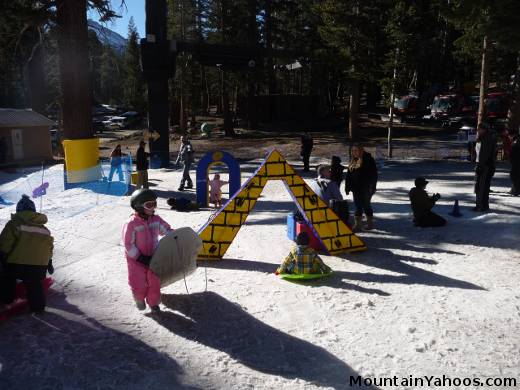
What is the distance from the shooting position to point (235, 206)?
823 centimetres

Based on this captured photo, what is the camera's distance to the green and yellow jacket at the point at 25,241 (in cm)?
570

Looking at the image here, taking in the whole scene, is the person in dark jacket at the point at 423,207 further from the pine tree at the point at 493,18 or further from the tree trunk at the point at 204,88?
the tree trunk at the point at 204,88

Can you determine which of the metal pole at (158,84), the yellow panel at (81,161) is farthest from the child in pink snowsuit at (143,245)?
the metal pole at (158,84)

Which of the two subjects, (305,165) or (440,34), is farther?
(440,34)

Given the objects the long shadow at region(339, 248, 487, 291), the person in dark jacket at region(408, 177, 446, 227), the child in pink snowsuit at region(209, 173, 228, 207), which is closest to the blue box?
the long shadow at region(339, 248, 487, 291)

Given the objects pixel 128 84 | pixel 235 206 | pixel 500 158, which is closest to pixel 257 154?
pixel 500 158

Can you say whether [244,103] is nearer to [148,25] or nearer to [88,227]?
[148,25]

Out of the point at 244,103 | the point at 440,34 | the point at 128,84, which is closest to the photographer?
the point at 440,34

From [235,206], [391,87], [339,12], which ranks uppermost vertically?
[339,12]

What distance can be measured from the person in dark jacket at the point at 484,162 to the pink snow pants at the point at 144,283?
25.4 feet

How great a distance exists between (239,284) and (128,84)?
61827 mm

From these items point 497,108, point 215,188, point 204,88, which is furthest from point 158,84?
point 204,88

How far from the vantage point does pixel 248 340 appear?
5.38 meters

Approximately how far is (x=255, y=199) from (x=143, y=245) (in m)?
2.71
